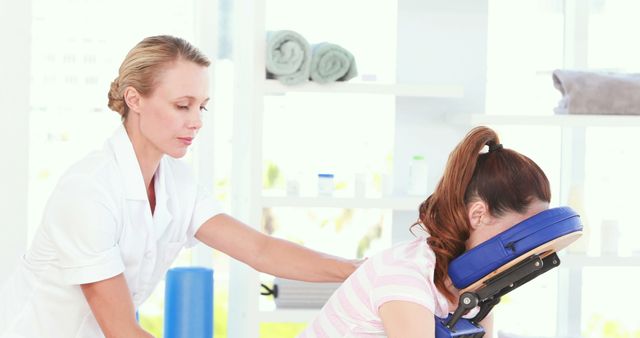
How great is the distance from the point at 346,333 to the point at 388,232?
59.6 inches

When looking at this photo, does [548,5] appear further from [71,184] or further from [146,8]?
[71,184]

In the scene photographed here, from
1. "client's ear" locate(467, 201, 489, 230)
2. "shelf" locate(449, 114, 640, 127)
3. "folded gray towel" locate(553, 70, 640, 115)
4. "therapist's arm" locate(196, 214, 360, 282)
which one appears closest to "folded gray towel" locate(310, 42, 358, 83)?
"shelf" locate(449, 114, 640, 127)

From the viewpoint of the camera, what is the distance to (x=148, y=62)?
80.0 inches

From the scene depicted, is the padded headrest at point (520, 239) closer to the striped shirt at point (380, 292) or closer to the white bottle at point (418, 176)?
the striped shirt at point (380, 292)

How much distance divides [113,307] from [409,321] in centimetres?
68

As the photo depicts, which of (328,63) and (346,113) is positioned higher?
(328,63)

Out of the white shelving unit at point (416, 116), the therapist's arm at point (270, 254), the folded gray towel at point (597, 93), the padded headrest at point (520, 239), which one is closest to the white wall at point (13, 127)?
the white shelving unit at point (416, 116)

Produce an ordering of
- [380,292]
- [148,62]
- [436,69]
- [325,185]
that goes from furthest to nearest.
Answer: [436,69], [325,185], [148,62], [380,292]

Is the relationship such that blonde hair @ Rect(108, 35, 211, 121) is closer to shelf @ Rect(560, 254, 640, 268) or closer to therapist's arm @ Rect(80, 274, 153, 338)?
therapist's arm @ Rect(80, 274, 153, 338)

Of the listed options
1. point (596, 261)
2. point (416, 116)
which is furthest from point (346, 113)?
point (596, 261)

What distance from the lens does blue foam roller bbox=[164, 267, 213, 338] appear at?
294 cm

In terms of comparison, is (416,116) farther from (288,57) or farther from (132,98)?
(132,98)

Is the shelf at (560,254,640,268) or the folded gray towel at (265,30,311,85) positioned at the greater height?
the folded gray towel at (265,30,311,85)

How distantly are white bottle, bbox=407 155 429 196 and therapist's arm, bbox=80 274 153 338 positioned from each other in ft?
4.01
